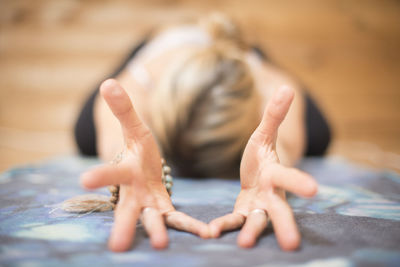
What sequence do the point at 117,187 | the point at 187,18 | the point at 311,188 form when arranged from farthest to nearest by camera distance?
the point at 187,18
the point at 117,187
the point at 311,188

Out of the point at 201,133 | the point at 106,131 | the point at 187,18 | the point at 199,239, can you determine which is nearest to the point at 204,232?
the point at 199,239

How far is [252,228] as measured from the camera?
40 cm

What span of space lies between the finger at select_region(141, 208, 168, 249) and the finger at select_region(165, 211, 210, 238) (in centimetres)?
2

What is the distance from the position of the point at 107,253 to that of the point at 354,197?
0.54m

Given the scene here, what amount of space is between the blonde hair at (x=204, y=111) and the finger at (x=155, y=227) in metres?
0.34

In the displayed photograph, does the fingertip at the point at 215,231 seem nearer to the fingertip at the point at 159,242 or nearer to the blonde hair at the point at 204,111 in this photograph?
the fingertip at the point at 159,242

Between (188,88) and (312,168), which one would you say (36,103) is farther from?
(312,168)

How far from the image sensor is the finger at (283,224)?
36 centimetres

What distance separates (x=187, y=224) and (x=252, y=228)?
90mm

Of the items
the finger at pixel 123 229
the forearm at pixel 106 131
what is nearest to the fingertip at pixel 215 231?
the finger at pixel 123 229

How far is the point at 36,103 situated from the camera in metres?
2.01

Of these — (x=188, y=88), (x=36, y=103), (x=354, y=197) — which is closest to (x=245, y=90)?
(x=188, y=88)

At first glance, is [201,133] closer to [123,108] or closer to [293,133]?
[123,108]

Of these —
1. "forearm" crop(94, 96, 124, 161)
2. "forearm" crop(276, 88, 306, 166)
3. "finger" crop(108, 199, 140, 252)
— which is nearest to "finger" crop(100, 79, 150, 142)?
"finger" crop(108, 199, 140, 252)
